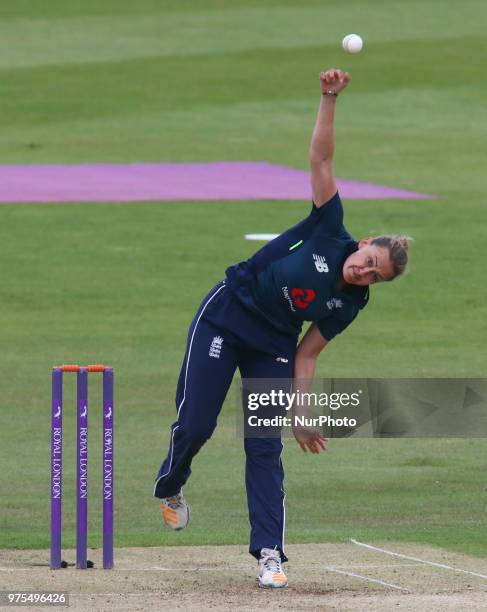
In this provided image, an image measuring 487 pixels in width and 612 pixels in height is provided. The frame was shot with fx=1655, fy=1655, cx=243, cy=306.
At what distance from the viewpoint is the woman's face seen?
7.86 meters

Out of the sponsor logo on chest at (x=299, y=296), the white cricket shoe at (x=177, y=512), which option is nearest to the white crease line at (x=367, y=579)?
the white cricket shoe at (x=177, y=512)

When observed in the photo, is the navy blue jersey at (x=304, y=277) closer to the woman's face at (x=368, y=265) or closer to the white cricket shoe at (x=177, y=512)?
the woman's face at (x=368, y=265)

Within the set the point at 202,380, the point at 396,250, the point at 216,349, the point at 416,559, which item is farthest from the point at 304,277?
the point at 416,559

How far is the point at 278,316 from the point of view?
809cm

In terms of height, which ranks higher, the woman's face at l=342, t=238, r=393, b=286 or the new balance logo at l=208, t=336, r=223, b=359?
the woman's face at l=342, t=238, r=393, b=286

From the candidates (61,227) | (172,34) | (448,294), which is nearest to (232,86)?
(172,34)

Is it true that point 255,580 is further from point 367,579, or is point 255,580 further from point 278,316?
point 278,316

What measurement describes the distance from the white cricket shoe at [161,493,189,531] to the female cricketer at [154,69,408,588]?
0.45 m

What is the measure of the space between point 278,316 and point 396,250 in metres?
0.68

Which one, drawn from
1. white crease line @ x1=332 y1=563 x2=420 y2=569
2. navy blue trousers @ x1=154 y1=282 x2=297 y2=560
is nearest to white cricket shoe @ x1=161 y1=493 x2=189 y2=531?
navy blue trousers @ x1=154 y1=282 x2=297 y2=560

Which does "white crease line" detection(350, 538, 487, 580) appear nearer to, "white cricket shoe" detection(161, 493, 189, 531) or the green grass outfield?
the green grass outfield

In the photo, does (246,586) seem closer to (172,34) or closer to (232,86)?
(232,86)

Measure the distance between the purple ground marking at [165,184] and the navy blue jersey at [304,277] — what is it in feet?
48.7

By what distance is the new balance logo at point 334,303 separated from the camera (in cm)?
808
